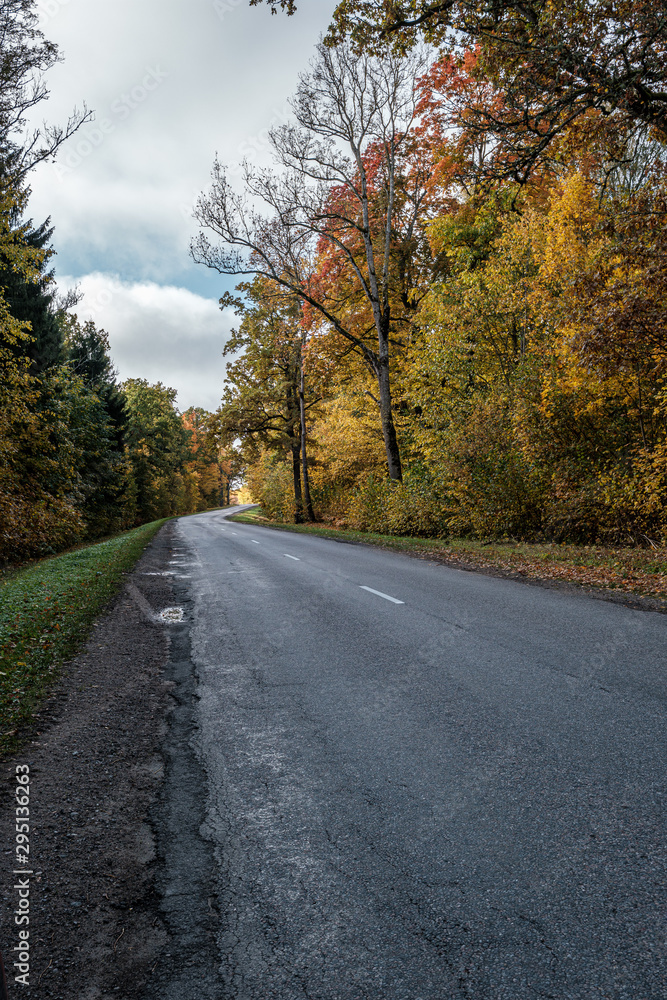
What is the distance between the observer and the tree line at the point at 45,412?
45.1ft

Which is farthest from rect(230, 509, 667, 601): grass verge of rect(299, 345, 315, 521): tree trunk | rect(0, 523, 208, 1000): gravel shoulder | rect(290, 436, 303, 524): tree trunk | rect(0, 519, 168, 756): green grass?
rect(290, 436, 303, 524): tree trunk

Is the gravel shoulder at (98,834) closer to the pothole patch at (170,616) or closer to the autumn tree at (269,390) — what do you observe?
the pothole patch at (170,616)

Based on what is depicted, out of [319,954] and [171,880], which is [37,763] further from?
[319,954]

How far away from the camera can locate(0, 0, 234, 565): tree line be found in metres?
13.8

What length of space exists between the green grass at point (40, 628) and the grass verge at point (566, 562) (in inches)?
300

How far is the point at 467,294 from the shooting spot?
59.1 feet

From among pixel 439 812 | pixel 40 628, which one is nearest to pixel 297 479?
pixel 40 628

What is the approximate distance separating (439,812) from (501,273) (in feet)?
57.3

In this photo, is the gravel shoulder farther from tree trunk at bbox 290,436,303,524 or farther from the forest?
tree trunk at bbox 290,436,303,524

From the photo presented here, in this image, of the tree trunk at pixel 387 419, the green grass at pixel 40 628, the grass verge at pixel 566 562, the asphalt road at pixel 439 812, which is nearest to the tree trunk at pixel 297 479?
the tree trunk at pixel 387 419

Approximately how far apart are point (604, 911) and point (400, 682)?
2804 millimetres

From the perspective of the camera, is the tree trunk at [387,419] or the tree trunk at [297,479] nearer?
the tree trunk at [387,419]

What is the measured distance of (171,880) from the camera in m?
2.63

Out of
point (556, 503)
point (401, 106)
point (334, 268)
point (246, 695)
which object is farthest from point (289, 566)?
point (401, 106)
